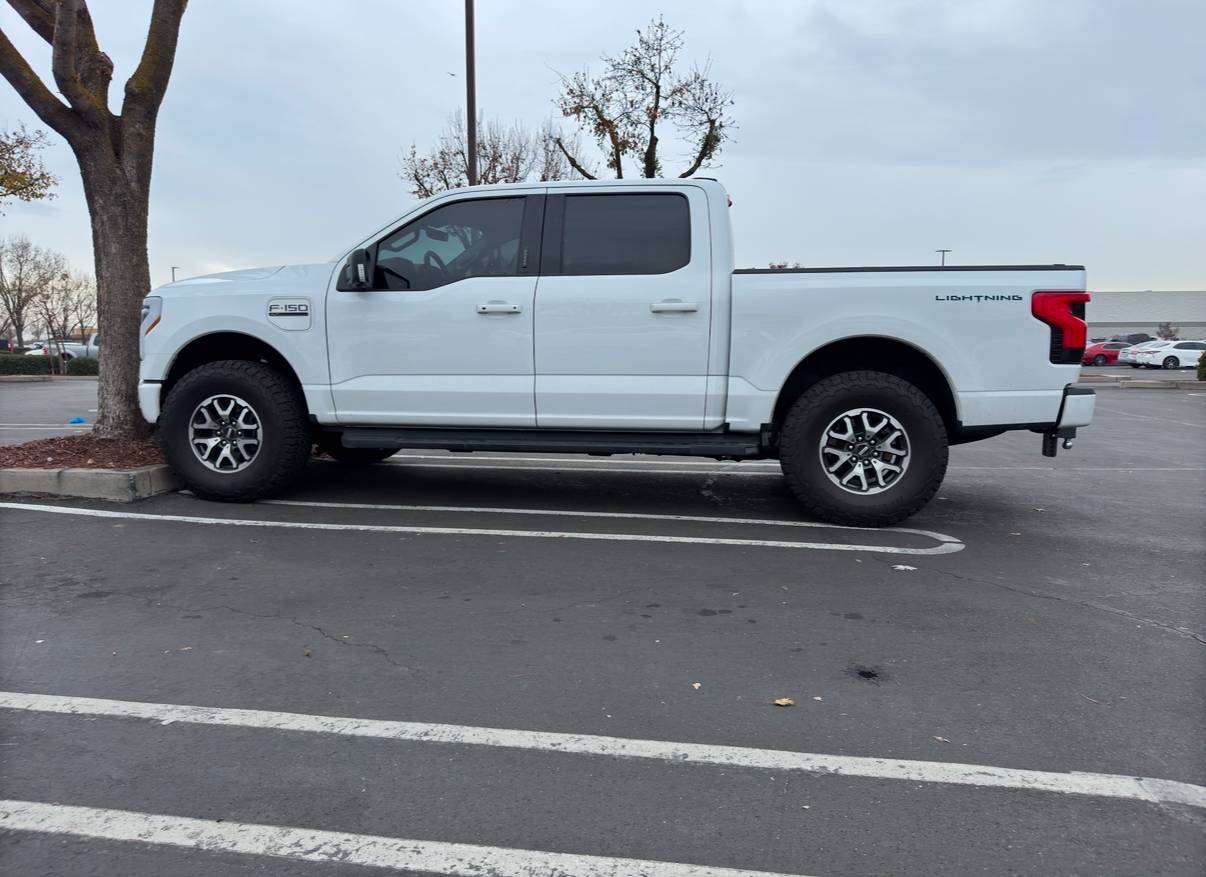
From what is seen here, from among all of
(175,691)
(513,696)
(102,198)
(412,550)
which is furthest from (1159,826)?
(102,198)

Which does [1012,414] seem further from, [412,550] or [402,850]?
[402,850]

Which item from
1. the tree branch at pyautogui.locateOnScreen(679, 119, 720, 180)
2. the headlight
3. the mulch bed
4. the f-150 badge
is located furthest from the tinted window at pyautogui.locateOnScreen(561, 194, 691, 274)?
the tree branch at pyautogui.locateOnScreen(679, 119, 720, 180)

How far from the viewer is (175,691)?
10.7ft

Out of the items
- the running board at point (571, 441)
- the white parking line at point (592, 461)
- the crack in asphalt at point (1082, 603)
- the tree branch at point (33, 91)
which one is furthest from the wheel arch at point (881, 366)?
the tree branch at point (33, 91)

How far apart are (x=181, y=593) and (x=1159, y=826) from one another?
4232mm

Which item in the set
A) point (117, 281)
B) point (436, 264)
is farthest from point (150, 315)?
point (436, 264)

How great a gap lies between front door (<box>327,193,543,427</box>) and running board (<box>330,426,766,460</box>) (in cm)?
9

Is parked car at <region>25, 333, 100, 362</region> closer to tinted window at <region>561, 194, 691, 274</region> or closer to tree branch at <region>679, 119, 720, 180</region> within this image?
tree branch at <region>679, 119, 720, 180</region>

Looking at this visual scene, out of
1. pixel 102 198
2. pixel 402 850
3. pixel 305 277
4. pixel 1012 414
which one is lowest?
pixel 402 850

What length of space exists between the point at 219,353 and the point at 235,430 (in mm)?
721

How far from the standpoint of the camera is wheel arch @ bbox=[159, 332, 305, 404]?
6359 mm

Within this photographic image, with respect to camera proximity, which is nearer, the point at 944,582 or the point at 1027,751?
the point at 1027,751

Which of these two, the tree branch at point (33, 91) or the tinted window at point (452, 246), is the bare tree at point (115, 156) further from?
the tinted window at point (452, 246)

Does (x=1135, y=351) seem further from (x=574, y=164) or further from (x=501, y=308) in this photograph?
(x=501, y=308)
